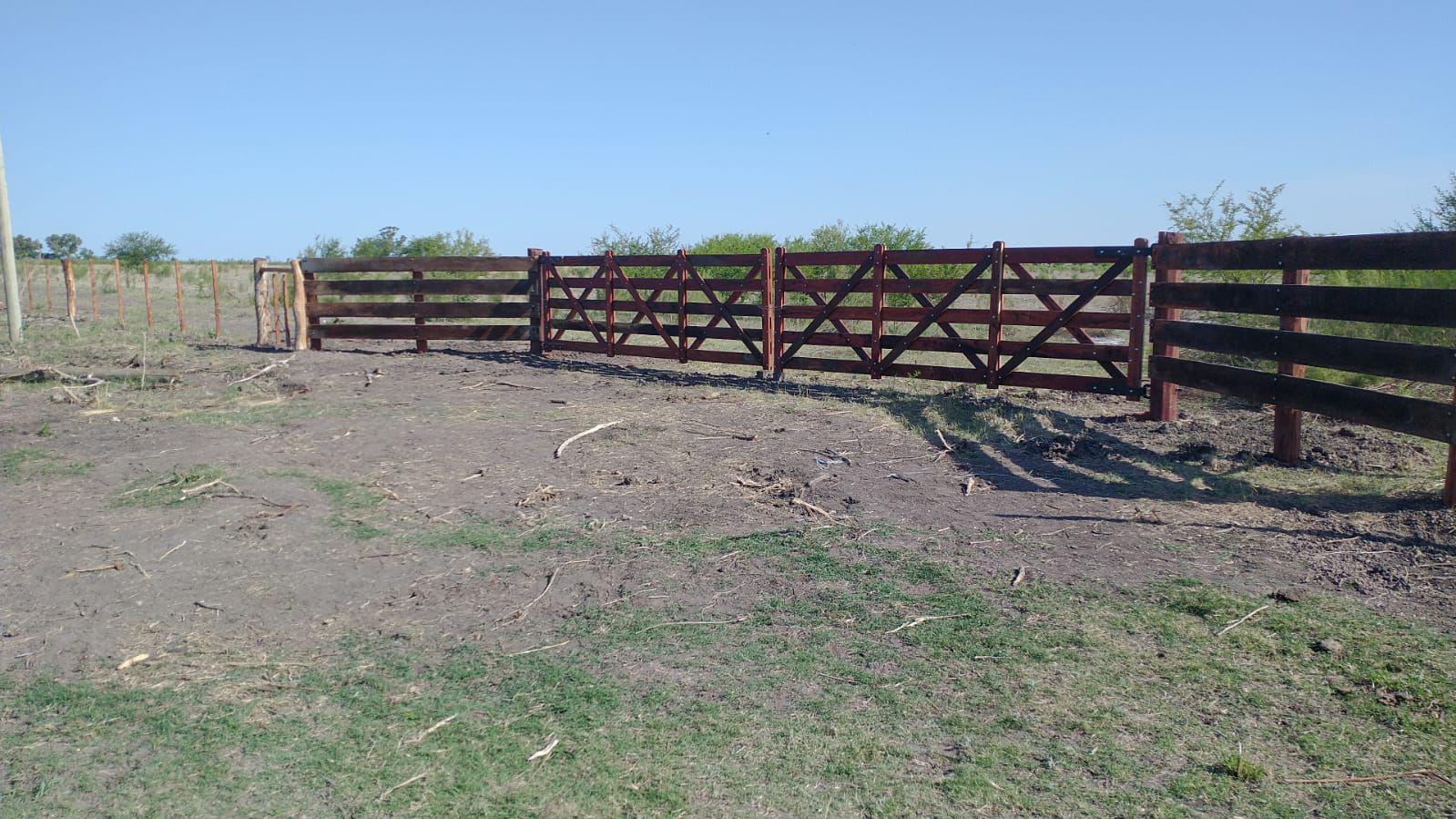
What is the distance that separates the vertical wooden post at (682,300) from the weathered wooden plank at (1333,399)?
7.32m

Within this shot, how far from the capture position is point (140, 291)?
38.5 m

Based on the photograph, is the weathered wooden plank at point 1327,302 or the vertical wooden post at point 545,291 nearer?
the weathered wooden plank at point 1327,302

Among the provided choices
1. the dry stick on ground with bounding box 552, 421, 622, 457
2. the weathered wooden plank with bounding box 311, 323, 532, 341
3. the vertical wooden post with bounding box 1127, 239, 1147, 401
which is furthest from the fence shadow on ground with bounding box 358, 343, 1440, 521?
the weathered wooden plank with bounding box 311, 323, 532, 341

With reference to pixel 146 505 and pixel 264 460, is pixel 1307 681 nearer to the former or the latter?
pixel 146 505

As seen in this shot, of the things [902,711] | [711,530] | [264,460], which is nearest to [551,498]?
[711,530]

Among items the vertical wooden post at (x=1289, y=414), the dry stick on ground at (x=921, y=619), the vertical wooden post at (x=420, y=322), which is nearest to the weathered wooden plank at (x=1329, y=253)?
the vertical wooden post at (x=1289, y=414)

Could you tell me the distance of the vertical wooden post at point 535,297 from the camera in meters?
16.9

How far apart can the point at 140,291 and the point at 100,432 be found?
33.7 m

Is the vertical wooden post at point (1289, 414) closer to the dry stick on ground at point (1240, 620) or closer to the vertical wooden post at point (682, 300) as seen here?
the dry stick on ground at point (1240, 620)

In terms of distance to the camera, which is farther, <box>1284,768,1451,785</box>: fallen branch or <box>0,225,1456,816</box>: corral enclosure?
<box>0,225,1456,816</box>: corral enclosure

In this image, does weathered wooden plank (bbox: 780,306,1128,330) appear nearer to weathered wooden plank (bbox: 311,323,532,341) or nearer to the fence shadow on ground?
the fence shadow on ground

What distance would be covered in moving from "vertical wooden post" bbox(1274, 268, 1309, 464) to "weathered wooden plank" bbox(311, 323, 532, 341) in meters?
12.0

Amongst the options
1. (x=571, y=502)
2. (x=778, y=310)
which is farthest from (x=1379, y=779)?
(x=778, y=310)

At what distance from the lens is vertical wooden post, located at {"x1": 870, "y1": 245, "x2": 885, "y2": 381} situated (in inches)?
515
